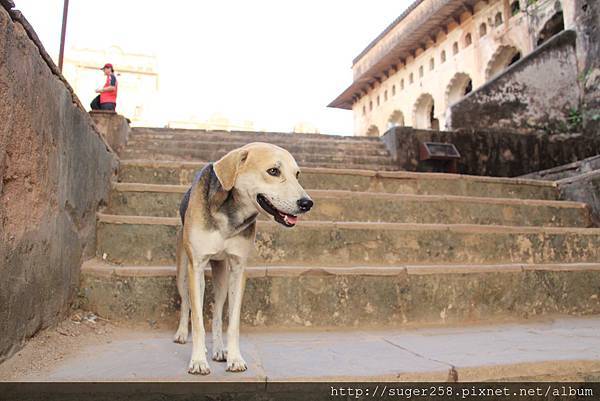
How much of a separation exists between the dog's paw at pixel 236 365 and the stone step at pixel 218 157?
173 inches

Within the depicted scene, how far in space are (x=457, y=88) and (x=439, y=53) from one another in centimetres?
243

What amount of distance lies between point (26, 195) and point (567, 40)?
32.8 ft

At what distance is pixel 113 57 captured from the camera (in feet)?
110

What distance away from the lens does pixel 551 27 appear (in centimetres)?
1570

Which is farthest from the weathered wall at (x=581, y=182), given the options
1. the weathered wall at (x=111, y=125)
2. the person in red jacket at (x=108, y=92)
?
the person in red jacket at (x=108, y=92)

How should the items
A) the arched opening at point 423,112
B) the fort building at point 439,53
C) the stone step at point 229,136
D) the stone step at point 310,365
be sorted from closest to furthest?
the stone step at point 310,365
the stone step at point 229,136
the fort building at point 439,53
the arched opening at point 423,112

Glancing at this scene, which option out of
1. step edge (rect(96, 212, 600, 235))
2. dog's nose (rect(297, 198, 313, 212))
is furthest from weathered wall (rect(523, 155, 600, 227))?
dog's nose (rect(297, 198, 313, 212))

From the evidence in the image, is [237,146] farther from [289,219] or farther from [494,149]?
[289,219]

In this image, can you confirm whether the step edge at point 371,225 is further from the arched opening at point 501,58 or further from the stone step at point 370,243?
the arched opening at point 501,58

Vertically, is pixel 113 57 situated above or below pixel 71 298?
above

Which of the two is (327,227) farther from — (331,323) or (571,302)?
(571,302)

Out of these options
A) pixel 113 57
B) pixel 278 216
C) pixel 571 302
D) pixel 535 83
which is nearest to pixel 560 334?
pixel 571 302

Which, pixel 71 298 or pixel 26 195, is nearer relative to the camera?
pixel 26 195

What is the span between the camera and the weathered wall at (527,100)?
25.2 feet
